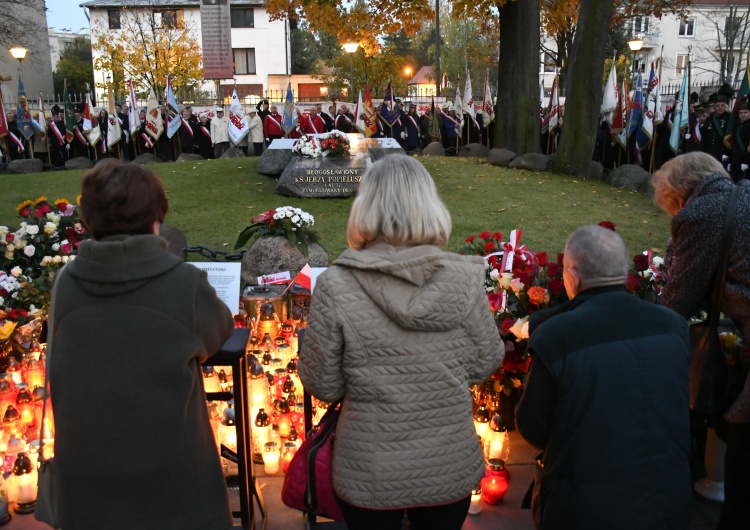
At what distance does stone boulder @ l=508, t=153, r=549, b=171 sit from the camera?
15.0 m

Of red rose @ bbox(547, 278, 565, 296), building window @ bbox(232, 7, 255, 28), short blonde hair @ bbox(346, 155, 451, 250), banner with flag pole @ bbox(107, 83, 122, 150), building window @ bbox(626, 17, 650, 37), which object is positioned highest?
building window @ bbox(232, 7, 255, 28)

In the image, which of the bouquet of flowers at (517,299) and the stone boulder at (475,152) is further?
the stone boulder at (475,152)

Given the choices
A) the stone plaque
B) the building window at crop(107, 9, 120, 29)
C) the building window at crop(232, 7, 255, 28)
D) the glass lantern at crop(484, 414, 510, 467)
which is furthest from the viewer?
the building window at crop(232, 7, 255, 28)

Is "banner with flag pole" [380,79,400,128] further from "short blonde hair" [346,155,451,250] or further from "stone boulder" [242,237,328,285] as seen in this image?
"short blonde hair" [346,155,451,250]

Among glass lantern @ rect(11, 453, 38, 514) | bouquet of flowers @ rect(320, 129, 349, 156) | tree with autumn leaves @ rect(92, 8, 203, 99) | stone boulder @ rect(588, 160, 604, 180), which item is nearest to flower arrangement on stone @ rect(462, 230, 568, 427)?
glass lantern @ rect(11, 453, 38, 514)

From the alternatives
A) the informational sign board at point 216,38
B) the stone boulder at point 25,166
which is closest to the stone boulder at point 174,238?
the stone boulder at point 25,166

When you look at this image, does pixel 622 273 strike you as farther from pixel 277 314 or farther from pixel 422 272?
pixel 277 314

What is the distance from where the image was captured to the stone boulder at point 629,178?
1365 centimetres

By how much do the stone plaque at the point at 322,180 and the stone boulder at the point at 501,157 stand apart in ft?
13.9

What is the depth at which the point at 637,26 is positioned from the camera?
144 feet

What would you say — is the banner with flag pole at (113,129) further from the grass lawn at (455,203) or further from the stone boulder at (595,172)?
the stone boulder at (595,172)

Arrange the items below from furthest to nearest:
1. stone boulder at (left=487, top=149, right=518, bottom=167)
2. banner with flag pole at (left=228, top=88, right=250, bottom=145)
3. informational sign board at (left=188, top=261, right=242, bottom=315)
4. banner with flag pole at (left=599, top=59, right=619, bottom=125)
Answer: banner with flag pole at (left=228, top=88, right=250, bottom=145), banner with flag pole at (left=599, top=59, right=619, bottom=125), stone boulder at (left=487, top=149, right=518, bottom=167), informational sign board at (left=188, top=261, right=242, bottom=315)

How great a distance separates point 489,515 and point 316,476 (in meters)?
1.41

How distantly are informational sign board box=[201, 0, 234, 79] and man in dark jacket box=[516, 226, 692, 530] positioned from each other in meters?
25.5
